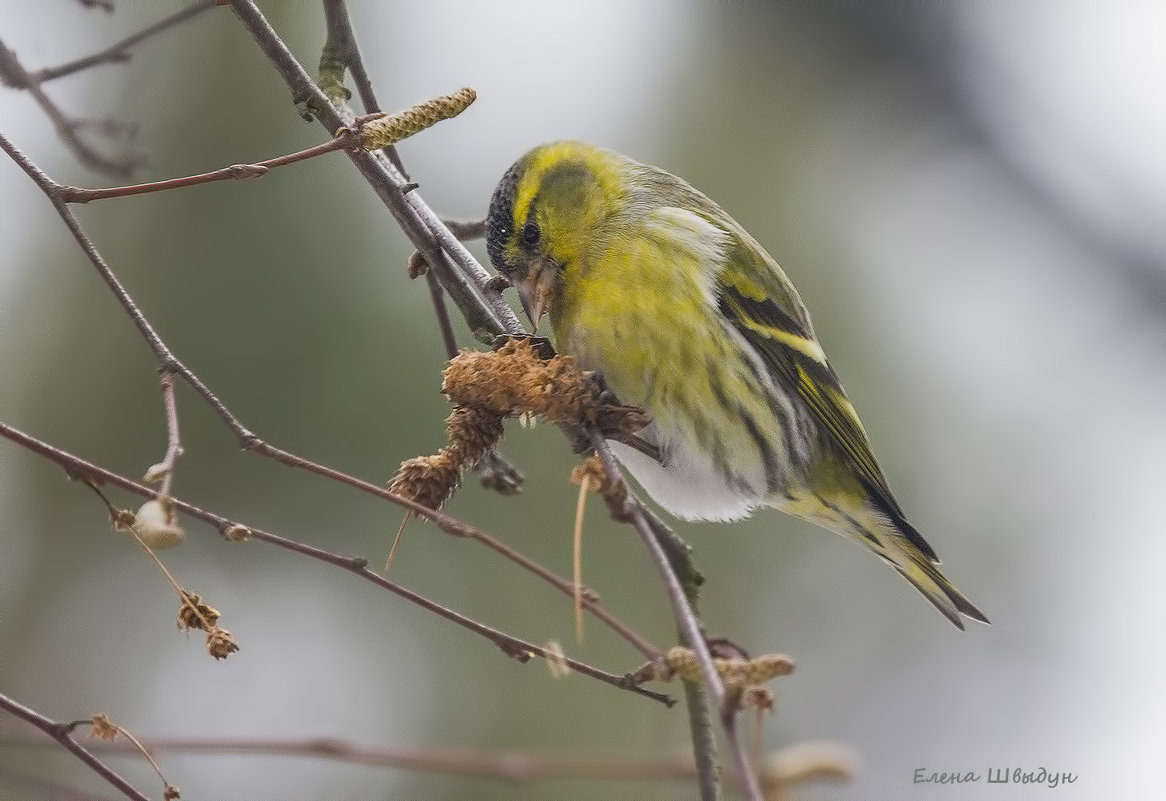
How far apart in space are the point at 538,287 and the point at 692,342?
1.03 feet

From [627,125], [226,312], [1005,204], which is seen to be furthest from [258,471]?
[1005,204]

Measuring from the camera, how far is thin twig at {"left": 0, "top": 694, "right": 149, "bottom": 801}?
1079 mm

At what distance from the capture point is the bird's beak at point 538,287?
7.02ft

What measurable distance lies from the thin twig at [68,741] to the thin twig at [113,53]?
89 centimetres

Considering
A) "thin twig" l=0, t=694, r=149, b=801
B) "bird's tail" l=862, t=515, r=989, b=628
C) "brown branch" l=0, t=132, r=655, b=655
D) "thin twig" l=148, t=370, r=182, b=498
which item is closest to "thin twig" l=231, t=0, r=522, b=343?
"brown branch" l=0, t=132, r=655, b=655

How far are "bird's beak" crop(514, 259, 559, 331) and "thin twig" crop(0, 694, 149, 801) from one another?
3.89 ft

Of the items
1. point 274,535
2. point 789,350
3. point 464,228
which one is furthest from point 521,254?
point 274,535

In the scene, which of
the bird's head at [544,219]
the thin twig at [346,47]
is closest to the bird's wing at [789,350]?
the bird's head at [544,219]

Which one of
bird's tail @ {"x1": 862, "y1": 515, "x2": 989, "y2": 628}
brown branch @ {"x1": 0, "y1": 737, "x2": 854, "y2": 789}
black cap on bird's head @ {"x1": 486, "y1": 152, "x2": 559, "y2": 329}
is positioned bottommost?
bird's tail @ {"x1": 862, "y1": 515, "x2": 989, "y2": 628}

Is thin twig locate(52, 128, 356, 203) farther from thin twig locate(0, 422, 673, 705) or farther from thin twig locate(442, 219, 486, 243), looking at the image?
thin twig locate(442, 219, 486, 243)

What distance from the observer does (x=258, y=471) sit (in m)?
3.79

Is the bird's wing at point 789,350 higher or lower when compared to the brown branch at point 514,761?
higher

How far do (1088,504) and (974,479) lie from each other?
0.53m

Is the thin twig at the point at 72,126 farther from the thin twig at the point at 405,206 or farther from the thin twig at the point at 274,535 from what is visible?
the thin twig at the point at 274,535
